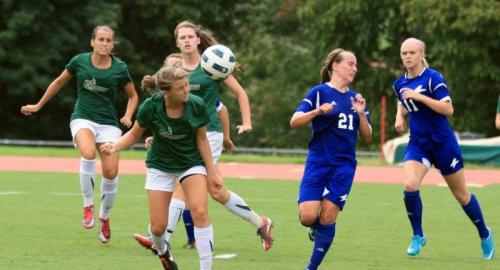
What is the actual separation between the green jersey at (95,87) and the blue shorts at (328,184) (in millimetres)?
3136

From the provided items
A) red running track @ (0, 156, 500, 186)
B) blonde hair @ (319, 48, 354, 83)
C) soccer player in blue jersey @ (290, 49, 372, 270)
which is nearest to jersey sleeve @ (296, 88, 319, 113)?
soccer player in blue jersey @ (290, 49, 372, 270)

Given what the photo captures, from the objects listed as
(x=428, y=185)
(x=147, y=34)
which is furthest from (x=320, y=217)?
(x=147, y=34)

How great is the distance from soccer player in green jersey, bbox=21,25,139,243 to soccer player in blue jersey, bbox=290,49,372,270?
276 cm

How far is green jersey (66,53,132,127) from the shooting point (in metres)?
11.9

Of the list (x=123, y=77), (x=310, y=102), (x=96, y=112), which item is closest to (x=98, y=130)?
(x=96, y=112)

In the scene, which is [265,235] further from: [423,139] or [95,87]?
[95,87]

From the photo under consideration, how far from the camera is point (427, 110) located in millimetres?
10875

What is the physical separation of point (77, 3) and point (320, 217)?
1373 inches

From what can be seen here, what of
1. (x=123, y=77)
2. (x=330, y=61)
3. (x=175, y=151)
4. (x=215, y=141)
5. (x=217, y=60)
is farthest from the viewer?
(x=123, y=77)

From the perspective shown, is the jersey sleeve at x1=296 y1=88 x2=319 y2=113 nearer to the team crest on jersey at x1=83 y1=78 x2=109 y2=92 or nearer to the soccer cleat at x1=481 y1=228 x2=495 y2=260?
the soccer cleat at x1=481 y1=228 x2=495 y2=260

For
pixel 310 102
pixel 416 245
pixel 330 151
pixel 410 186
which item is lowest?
pixel 416 245

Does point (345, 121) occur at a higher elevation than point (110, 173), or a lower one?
higher

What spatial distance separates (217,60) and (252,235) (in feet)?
7.85

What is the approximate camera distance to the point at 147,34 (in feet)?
153
